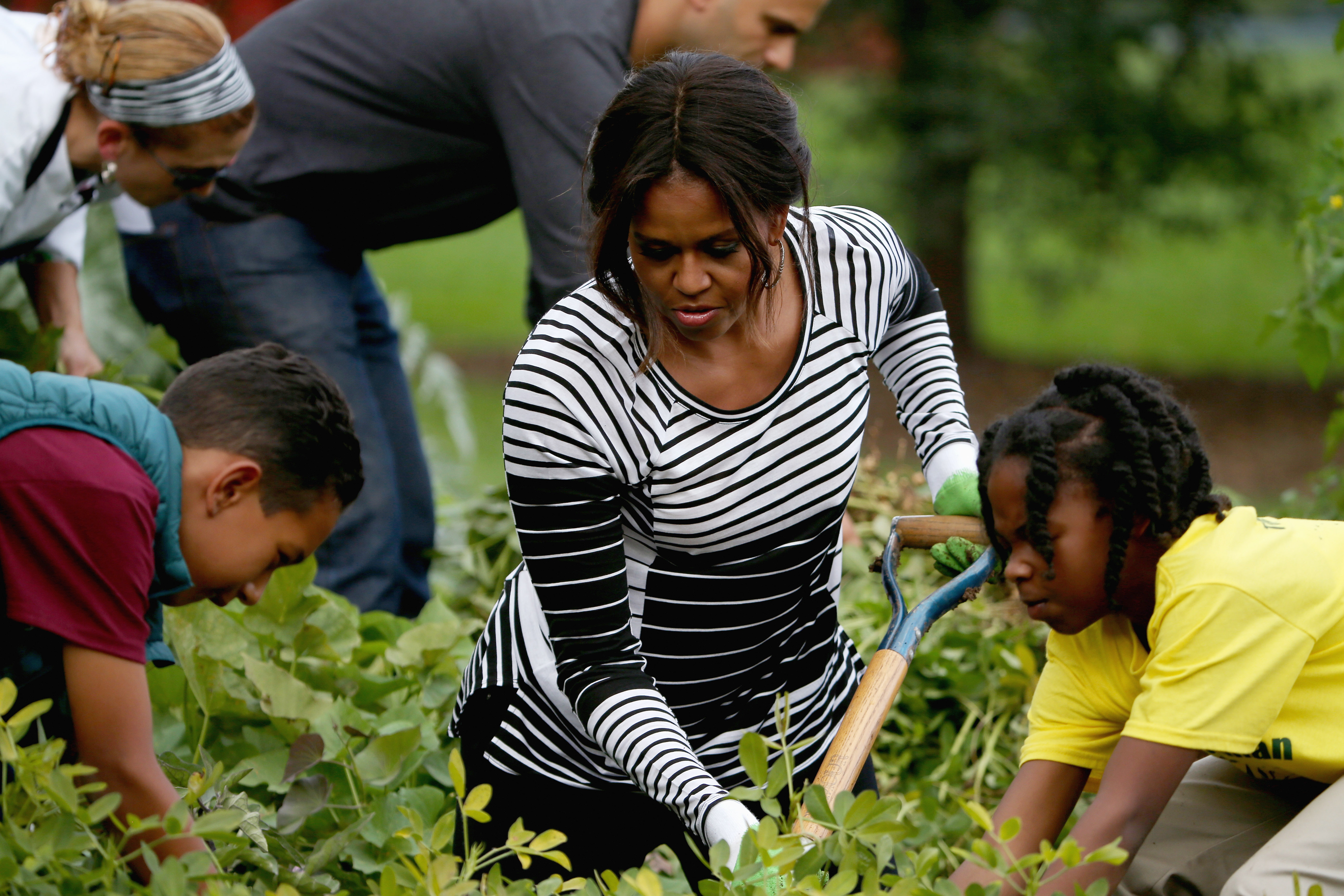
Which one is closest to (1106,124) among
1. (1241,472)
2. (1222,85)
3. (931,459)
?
(1222,85)

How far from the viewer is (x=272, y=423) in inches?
75.3

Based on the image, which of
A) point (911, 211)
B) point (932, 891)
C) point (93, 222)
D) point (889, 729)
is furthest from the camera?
point (911, 211)

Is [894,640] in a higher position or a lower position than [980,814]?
lower

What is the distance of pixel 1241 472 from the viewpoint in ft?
28.2

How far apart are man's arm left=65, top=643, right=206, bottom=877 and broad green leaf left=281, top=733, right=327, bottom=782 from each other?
380 millimetres

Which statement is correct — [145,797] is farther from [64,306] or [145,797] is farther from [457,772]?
[64,306]

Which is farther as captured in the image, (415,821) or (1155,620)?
(1155,620)

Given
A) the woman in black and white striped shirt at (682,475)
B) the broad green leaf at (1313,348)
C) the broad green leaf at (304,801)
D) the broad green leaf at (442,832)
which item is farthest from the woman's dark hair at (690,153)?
the broad green leaf at (1313,348)

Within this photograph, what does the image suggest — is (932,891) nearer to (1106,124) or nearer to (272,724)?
(272,724)

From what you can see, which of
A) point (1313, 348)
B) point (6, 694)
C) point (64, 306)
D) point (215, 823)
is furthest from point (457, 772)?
point (1313, 348)

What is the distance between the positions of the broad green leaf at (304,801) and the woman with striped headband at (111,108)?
1264mm

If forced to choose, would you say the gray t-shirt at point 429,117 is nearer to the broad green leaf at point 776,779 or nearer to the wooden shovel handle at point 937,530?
the wooden shovel handle at point 937,530

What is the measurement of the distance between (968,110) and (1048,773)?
703cm

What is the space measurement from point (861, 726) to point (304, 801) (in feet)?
2.47
